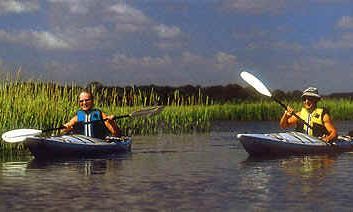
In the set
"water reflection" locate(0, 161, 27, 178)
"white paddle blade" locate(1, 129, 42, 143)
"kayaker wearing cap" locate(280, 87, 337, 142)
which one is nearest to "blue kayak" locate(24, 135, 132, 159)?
"white paddle blade" locate(1, 129, 42, 143)

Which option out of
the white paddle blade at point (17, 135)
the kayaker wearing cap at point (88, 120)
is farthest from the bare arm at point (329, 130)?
the white paddle blade at point (17, 135)

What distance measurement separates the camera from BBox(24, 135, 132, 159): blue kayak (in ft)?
42.8

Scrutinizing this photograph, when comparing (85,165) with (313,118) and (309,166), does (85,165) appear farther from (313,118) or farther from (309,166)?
(313,118)

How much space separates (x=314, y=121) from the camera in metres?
13.8

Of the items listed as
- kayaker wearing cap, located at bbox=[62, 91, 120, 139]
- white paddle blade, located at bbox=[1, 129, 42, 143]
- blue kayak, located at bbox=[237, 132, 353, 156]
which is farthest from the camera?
kayaker wearing cap, located at bbox=[62, 91, 120, 139]

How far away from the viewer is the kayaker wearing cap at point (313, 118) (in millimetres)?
13531

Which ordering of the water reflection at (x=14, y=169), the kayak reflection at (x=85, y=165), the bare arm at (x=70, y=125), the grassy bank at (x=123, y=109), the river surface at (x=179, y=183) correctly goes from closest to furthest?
the river surface at (x=179, y=183) < the water reflection at (x=14, y=169) < the kayak reflection at (x=85, y=165) < the bare arm at (x=70, y=125) < the grassy bank at (x=123, y=109)

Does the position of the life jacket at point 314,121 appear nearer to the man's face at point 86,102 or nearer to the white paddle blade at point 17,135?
the man's face at point 86,102

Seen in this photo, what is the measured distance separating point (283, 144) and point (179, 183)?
4.27 meters

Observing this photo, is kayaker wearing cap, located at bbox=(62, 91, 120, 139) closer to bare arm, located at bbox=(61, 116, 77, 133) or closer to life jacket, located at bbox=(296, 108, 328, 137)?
bare arm, located at bbox=(61, 116, 77, 133)

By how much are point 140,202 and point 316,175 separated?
11.0 feet

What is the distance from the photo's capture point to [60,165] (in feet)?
40.0

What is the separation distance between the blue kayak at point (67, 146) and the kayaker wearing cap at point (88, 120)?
181 mm

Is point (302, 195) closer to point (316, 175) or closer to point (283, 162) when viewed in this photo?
point (316, 175)
